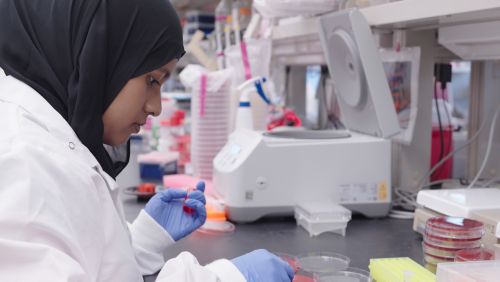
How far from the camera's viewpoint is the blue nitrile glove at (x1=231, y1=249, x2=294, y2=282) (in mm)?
980

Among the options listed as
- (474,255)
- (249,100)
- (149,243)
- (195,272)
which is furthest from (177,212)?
(249,100)

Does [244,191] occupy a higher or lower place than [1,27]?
lower

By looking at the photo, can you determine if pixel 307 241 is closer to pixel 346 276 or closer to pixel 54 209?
pixel 346 276

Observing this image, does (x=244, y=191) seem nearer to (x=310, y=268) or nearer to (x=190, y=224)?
(x=190, y=224)

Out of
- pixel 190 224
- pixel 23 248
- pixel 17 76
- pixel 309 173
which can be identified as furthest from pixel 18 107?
pixel 309 173

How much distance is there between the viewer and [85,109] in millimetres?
936

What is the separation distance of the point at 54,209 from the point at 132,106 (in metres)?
0.30

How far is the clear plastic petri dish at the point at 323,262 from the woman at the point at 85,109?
136 mm

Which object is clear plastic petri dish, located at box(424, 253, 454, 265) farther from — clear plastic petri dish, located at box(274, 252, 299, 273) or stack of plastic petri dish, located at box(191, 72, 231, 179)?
stack of plastic petri dish, located at box(191, 72, 231, 179)

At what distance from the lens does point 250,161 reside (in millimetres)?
1504

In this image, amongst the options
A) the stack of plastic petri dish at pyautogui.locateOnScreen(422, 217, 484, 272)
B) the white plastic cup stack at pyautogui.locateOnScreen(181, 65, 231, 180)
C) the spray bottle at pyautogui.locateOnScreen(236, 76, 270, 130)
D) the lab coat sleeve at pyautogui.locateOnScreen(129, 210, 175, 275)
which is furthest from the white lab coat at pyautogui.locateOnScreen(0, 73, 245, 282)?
the white plastic cup stack at pyautogui.locateOnScreen(181, 65, 231, 180)

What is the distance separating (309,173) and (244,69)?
3.24ft

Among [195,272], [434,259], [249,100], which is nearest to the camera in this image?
[195,272]

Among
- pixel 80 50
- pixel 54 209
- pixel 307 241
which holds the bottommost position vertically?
pixel 307 241
